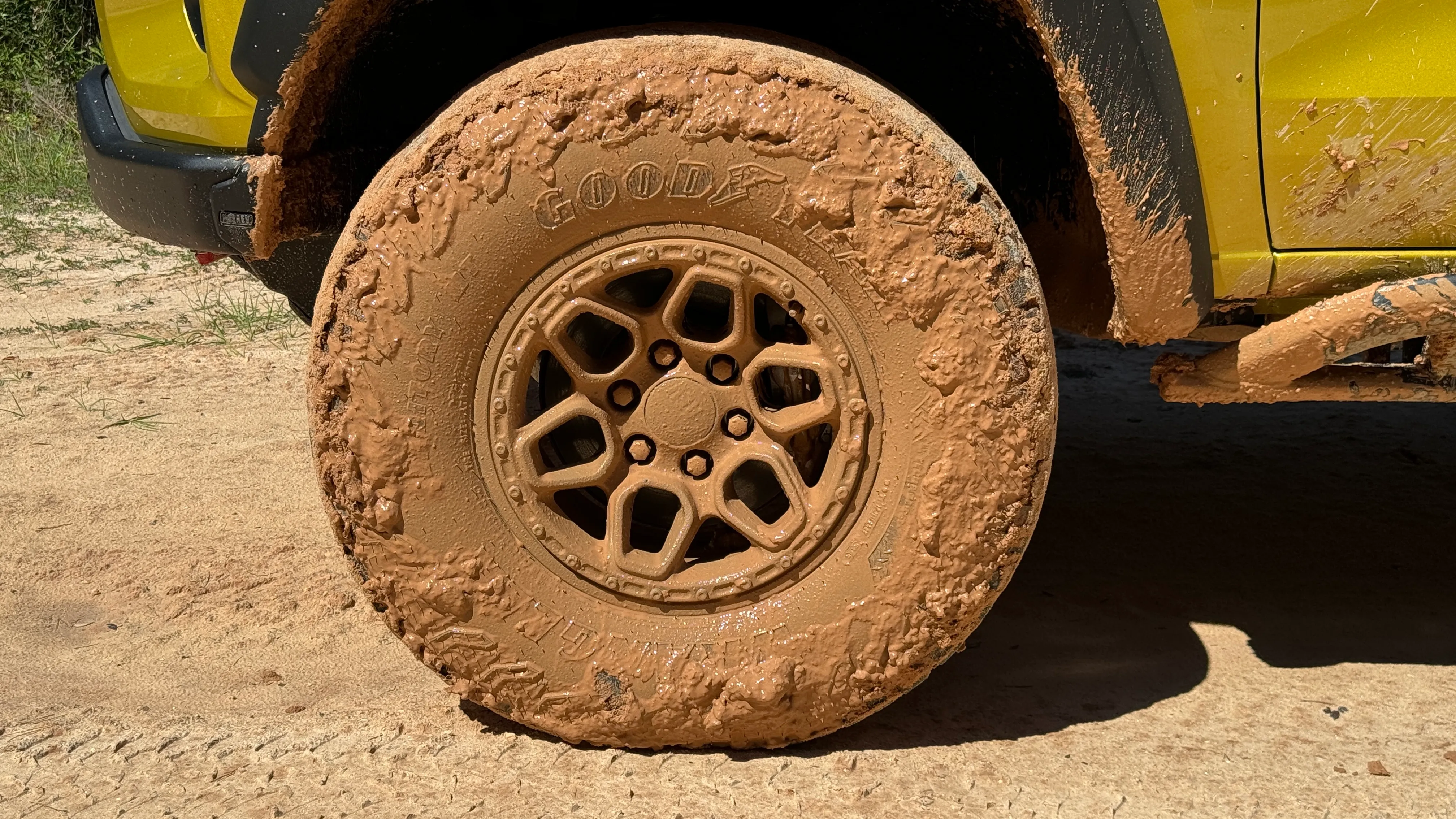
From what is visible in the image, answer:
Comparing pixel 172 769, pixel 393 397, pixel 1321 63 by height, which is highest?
pixel 1321 63

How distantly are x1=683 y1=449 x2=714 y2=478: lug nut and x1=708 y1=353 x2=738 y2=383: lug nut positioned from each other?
0.13m

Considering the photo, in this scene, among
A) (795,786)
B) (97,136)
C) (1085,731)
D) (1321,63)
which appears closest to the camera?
(1321,63)

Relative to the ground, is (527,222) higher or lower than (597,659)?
higher

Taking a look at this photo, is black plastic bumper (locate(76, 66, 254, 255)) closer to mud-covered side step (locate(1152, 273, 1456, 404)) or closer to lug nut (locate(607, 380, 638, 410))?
lug nut (locate(607, 380, 638, 410))

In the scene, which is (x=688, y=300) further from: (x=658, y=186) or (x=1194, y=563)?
(x=1194, y=563)

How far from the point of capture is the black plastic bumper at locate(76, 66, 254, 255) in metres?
2.30

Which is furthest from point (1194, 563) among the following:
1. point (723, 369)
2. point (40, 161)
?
point (40, 161)

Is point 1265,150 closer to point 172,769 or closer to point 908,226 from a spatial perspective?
point 908,226

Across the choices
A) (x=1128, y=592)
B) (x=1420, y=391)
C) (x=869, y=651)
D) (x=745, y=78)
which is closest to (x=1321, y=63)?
(x=1420, y=391)

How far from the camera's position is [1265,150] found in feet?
6.75

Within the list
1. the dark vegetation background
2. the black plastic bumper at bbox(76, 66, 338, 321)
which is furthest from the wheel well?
the dark vegetation background

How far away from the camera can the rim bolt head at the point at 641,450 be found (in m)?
2.19

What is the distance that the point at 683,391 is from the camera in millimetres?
2145

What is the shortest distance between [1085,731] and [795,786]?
0.60 meters
